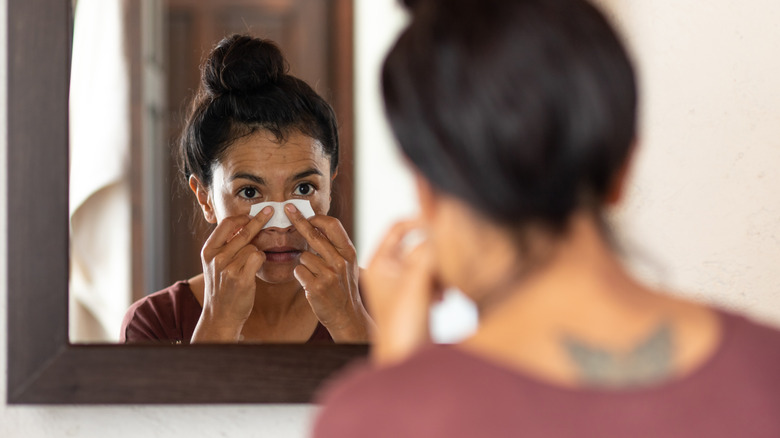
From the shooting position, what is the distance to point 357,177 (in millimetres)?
768

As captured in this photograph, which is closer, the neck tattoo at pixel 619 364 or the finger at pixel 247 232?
the neck tattoo at pixel 619 364

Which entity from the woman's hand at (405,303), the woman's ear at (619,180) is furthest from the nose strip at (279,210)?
the woman's ear at (619,180)

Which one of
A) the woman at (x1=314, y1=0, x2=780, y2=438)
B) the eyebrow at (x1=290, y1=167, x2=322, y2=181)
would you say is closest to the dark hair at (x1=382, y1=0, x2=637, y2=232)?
the woman at (x1=314, y1=0, x2=780, y2=438)

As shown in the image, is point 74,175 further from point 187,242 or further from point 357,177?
point 357,177

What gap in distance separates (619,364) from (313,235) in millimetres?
434

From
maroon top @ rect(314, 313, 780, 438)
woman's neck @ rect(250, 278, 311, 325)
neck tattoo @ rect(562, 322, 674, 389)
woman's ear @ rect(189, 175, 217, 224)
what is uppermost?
woman's ear @ rect(189, 175, 217, 224)

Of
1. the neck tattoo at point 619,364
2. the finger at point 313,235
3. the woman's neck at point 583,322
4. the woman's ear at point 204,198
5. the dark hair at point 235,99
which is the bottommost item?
the neck tattoo at point 619,364

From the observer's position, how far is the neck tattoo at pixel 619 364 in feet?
1.24

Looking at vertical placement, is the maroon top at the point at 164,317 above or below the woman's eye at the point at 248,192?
below

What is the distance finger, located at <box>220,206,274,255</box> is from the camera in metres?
0.76

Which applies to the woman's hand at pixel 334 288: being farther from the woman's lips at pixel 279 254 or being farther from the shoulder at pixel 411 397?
the shoulder at pixel 411 397

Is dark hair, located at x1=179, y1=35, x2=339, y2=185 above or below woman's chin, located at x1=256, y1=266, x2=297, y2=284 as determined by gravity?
above

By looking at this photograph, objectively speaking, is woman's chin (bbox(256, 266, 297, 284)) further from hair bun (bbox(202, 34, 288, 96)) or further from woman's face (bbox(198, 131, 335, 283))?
hair bun (bbox(202, 34, 288, 96))

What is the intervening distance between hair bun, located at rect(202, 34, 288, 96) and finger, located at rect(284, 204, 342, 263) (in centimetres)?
12
